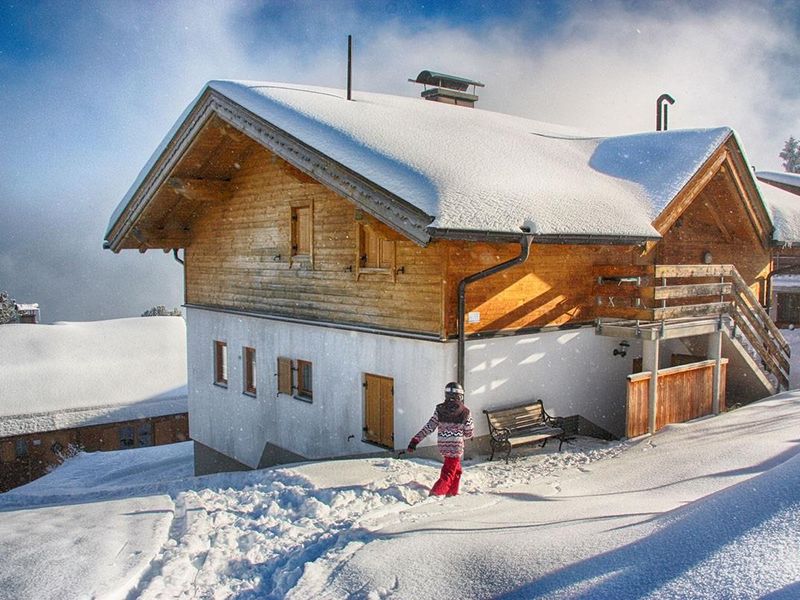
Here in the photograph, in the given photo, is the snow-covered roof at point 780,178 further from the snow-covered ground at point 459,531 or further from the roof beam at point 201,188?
the roof beam at point 201,188

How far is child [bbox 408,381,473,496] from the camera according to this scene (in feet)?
30.0

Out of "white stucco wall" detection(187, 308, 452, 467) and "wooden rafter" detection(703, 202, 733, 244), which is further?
"wooden rafter" detection(703, 202, 733, 244)

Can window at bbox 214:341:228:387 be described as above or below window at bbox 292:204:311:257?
below

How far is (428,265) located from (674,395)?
18.4 feet

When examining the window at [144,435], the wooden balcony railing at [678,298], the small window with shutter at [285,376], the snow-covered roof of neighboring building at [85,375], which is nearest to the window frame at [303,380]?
the small window with shutter at [285,376]

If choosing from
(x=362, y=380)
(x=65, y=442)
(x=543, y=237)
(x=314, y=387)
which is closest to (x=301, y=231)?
(x=314, y=387)

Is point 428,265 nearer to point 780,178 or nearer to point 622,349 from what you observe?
point 622,349

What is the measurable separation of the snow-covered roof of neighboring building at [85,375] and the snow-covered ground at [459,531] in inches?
597

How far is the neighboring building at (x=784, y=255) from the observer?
57.8 ft

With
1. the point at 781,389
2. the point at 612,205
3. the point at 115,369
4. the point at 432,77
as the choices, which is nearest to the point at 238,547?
the point at 612,205

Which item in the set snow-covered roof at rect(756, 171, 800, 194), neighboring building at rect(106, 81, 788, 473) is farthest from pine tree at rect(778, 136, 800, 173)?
neighboring building at rect(106, 81, 788, 473)

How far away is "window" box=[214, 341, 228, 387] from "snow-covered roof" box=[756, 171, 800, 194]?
23317 millimetres

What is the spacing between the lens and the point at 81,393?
26.3 metres

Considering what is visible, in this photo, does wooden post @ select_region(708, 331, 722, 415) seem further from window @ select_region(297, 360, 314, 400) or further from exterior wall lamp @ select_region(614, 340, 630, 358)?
window @ select_region(297, 360, 314, 400)
